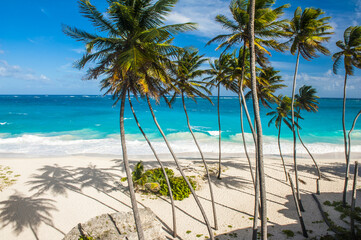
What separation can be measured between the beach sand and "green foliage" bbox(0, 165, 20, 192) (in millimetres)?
402

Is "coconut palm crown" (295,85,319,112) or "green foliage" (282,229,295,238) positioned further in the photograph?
"coconut palm crown" (295,85,319,112)

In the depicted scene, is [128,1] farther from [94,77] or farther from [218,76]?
[218,76]

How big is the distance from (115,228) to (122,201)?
14.2ft

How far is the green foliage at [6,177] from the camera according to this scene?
13992 mm

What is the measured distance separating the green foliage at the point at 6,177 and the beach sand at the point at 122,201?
40cm

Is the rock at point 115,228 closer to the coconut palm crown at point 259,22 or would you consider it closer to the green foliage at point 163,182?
the green foliage at point 163,182

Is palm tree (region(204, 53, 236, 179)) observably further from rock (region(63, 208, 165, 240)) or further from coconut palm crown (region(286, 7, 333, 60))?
rock (region(63, 208, 165, 240))

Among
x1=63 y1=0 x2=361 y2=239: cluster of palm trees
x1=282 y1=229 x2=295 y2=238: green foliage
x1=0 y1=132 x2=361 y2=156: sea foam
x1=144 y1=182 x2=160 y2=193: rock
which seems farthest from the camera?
x1=0 y1=132 x2=361 y2=156: sea foam

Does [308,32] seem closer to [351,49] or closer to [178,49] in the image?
[351,49]

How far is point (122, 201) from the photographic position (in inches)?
502

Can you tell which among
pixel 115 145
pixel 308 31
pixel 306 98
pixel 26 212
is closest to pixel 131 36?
pixel 308 31

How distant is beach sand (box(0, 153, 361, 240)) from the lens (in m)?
10.1

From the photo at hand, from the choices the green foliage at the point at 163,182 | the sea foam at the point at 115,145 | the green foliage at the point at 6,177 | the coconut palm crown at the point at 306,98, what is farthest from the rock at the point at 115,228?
the sea foam at the point at 115,145

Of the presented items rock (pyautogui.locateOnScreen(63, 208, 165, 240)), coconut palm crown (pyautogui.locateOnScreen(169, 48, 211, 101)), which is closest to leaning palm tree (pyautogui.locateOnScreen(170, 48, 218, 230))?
coconut palm crown (pyautogui.locateOnScreen(169, 48, 211, 101))
